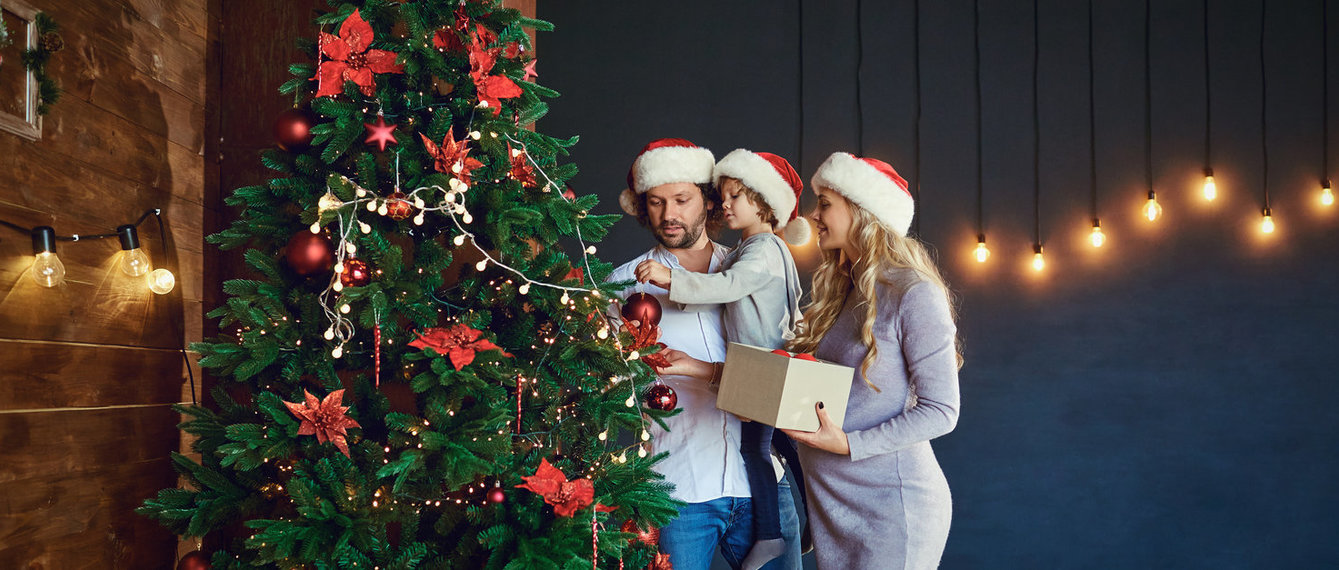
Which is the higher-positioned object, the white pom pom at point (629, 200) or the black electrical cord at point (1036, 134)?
the black electrical cord at point (1036, 134)

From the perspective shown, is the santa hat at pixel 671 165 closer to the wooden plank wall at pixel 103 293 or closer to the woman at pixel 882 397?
the woman at pixel 882 397

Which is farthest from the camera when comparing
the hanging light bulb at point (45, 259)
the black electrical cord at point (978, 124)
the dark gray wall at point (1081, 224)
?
the black electrical cord at point (978, 124)

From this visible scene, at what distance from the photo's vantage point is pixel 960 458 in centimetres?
351

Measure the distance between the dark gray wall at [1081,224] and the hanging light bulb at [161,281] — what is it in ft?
6.56

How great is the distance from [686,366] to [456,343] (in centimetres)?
67

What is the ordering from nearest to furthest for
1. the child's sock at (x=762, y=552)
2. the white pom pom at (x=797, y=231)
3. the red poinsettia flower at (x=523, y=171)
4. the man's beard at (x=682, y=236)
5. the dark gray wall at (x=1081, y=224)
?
the red poinsettia flower at (x=523, y=171) < the child's sock at (x=762, y=552) < the man's beard at (x=682, y=236) < the white pom pom at (x=797, y=231) < the dark gray wall at (x=1081, y=224)

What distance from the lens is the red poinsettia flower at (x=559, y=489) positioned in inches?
57.4

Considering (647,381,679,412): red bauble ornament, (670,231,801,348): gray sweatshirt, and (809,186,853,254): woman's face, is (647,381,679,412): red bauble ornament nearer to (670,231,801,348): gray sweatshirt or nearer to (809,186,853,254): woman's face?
(670,231,801,348): gray sweatshirt

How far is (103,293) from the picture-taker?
1.77 metres

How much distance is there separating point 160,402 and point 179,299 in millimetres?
239

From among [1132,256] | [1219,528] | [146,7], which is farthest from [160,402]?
[1219,528]

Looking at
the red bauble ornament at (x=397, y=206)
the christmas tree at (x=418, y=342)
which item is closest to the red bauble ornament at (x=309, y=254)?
the christmas tree at (x=418, y=342)

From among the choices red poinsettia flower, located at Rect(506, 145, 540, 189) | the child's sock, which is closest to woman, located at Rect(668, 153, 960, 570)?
the child's sock

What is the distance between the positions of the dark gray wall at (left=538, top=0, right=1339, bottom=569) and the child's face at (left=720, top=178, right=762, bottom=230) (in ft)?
4.39
